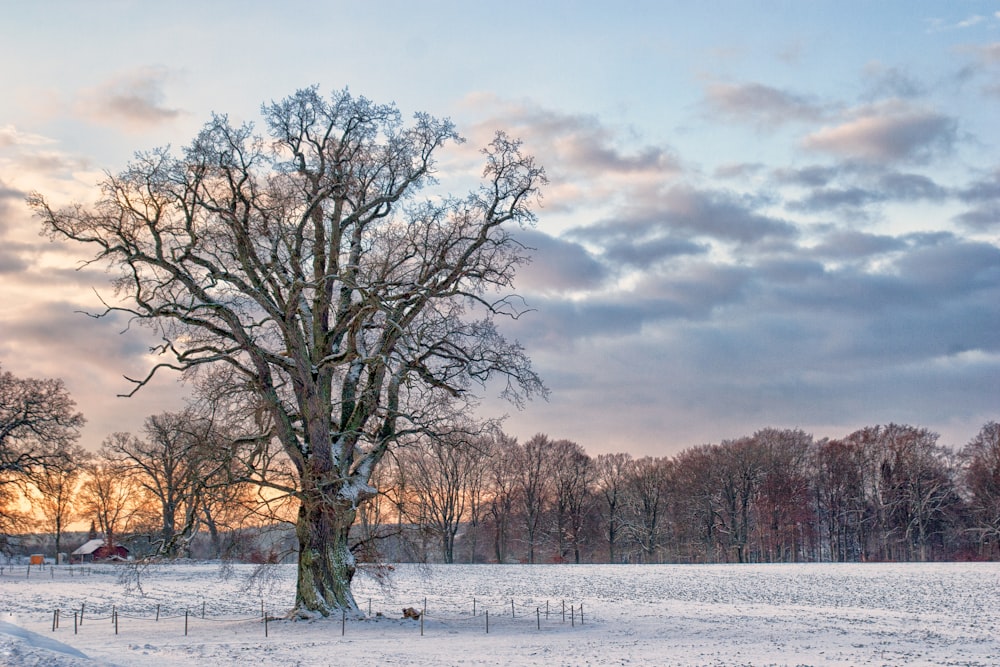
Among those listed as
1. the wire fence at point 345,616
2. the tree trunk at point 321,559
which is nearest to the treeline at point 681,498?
the wire fence at point 345,616

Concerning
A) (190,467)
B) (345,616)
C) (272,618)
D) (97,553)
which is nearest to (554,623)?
(345,616)

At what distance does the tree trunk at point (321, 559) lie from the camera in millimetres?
29797

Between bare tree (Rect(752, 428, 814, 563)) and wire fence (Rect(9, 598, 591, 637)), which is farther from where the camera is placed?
bare tree (Rect(752, 428, 814, 563))

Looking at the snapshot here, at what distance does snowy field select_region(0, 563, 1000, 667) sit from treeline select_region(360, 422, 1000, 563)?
996 inches

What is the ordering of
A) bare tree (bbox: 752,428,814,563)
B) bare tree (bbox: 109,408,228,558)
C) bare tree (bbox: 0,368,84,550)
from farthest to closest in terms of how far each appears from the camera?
1. bare tree (bbox: 752,428,814,563)
2. bare tree (bbox: 0,368,84,550)
3. bare tree (bbox: 109,408,228,558)

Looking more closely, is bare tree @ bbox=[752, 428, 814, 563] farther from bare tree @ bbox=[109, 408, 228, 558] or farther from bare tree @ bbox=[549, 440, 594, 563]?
bare tree @ bbox=[109, 408, 228, 558]

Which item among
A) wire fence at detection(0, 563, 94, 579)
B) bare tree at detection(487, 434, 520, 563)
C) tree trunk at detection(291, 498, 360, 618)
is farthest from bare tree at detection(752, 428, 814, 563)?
tree trunk at detection(291, 498, 360, 618)

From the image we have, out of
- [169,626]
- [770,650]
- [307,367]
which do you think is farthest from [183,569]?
[770,650]

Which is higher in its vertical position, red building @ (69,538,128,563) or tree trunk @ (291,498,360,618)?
tree trunk @ (291,498,360,618)

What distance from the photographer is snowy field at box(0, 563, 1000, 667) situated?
76.5 feet

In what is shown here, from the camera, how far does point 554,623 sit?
3322cm

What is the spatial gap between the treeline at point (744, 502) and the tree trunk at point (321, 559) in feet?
157

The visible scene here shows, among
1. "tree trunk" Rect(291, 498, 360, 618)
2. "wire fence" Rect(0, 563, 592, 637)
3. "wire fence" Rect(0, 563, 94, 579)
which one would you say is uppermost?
"tree trunk" Rect(291, 498, 360, 618)

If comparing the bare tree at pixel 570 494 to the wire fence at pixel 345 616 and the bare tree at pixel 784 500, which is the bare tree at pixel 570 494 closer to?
the bare tree at pixel 784 500
